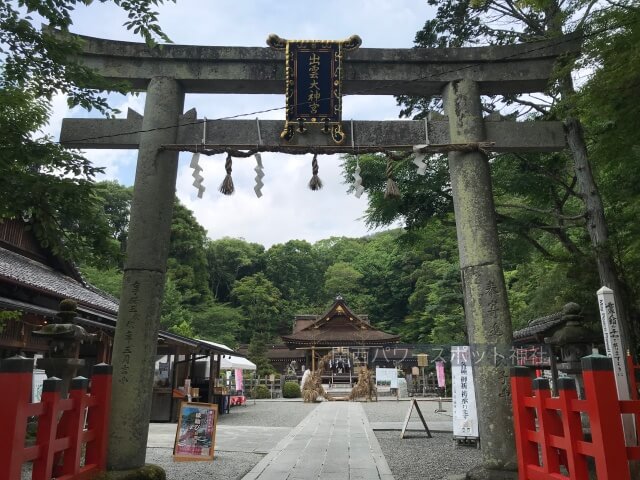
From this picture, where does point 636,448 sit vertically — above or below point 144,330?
below

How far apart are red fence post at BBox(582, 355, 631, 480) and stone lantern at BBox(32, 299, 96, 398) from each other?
18.2 feet

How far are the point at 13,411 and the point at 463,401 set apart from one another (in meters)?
8.76

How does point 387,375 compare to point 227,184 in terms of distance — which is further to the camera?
point 387,375

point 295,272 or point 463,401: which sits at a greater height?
point 295,272

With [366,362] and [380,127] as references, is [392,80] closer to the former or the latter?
[380,127]

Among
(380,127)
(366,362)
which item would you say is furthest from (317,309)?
(380,127)

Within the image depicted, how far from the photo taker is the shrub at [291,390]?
31141mm

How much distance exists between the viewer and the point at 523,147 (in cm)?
680

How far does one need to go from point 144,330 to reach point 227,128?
2965 mm

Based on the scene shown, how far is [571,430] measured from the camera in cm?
378

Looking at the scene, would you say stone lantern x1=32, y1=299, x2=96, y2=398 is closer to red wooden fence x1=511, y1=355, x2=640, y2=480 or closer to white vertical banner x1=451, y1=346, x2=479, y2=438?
red wooden fence x1=511, y1=355, x2=640, y2=480

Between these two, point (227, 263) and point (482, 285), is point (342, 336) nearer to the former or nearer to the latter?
point (482, 285)

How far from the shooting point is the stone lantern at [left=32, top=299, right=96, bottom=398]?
19.4 feet

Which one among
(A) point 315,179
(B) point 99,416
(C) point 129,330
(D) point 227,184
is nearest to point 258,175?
(D) point 227,184
